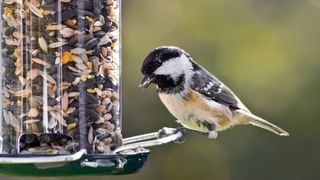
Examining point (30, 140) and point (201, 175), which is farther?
point (201, 175)

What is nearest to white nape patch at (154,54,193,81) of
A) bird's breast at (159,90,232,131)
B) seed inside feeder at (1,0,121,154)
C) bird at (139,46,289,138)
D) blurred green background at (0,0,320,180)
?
bird at (139,46,289,138)

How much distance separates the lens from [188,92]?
5.88 meters

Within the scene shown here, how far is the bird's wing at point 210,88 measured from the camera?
597 cm

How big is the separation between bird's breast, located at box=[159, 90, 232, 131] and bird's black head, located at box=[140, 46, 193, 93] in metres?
0.07

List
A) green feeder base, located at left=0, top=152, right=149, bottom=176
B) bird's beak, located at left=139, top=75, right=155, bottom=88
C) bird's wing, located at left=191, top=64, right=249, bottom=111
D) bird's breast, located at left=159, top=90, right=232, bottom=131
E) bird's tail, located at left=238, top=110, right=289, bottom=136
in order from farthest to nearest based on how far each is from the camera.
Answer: bird's tail, located at left=238, top=110, right=289, bottom=136, bird's wing, located at left=191, top=64, right=249, bottom=111, bird's breast, located at left=159, top=90, right=232, bottom=131, bird's beak, located at left=139, top=75, right=155, bottom=88, green feeder base, located at left=0, top=152, right=149, bottom=176

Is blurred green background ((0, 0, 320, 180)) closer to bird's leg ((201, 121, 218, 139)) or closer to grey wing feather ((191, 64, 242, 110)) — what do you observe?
grey wing feather ((191, 64, 242, 110))

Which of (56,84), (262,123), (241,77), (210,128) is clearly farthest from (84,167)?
(241,77)

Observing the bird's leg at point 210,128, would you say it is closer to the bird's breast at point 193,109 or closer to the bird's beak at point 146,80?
the bird's breast at point 193,109

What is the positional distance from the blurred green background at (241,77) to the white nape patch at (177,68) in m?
3.81

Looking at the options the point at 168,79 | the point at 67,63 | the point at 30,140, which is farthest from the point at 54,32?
the point at 168,79

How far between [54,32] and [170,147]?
18.0 ft

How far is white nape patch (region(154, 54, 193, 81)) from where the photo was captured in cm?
549

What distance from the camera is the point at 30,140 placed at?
186 inches

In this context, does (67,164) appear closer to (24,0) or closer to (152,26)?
(24,0)
